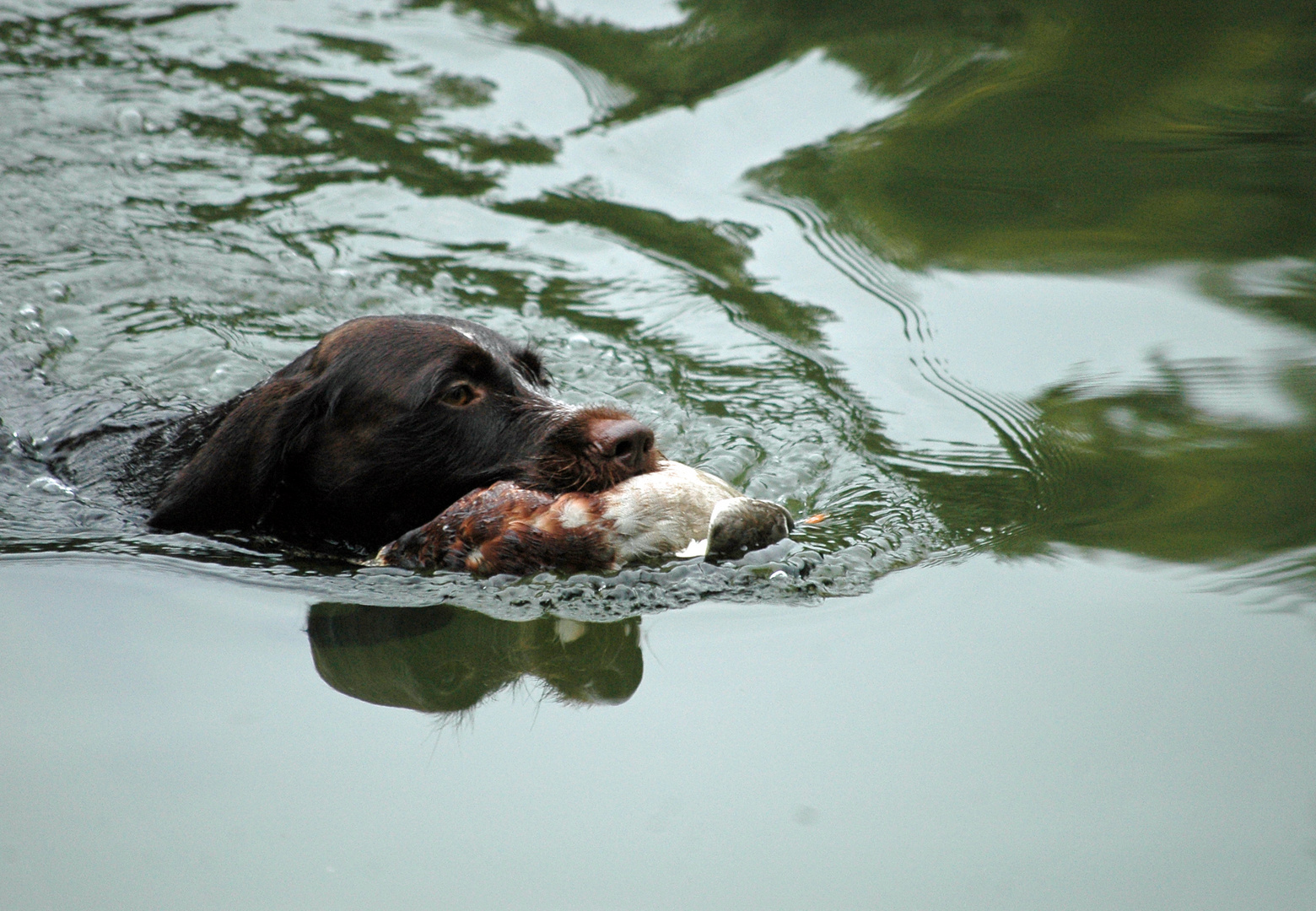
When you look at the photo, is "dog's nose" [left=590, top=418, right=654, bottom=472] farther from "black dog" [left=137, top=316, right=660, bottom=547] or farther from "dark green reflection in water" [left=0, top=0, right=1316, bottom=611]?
"dark green reflection in water" [left=0, top=0, right=1316, bottom=611]

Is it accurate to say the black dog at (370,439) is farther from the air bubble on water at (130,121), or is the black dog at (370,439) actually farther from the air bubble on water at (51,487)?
the air bubble on water at (130,121)

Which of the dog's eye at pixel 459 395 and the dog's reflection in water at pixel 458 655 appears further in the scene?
the dog's eye at pixel 459 395

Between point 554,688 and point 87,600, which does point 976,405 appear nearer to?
point 554,688

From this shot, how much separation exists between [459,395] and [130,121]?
509cm

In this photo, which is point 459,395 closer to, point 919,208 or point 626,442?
point 626,442

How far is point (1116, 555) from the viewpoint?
4.32 metres

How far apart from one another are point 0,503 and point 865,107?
18.6ft

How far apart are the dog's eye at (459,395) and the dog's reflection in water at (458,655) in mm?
812

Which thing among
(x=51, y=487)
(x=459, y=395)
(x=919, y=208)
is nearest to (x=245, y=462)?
(x=459, y=395)

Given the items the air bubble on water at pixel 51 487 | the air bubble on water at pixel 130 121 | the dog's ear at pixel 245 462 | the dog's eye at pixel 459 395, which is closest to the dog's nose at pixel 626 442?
the dog's eye at pixel 459 395

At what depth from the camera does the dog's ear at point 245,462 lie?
463cm

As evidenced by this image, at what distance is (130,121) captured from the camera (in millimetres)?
8547

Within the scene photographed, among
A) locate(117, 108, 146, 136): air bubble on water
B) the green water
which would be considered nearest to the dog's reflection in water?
the green water

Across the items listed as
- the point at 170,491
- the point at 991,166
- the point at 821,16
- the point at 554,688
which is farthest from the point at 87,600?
the point at 821,16
